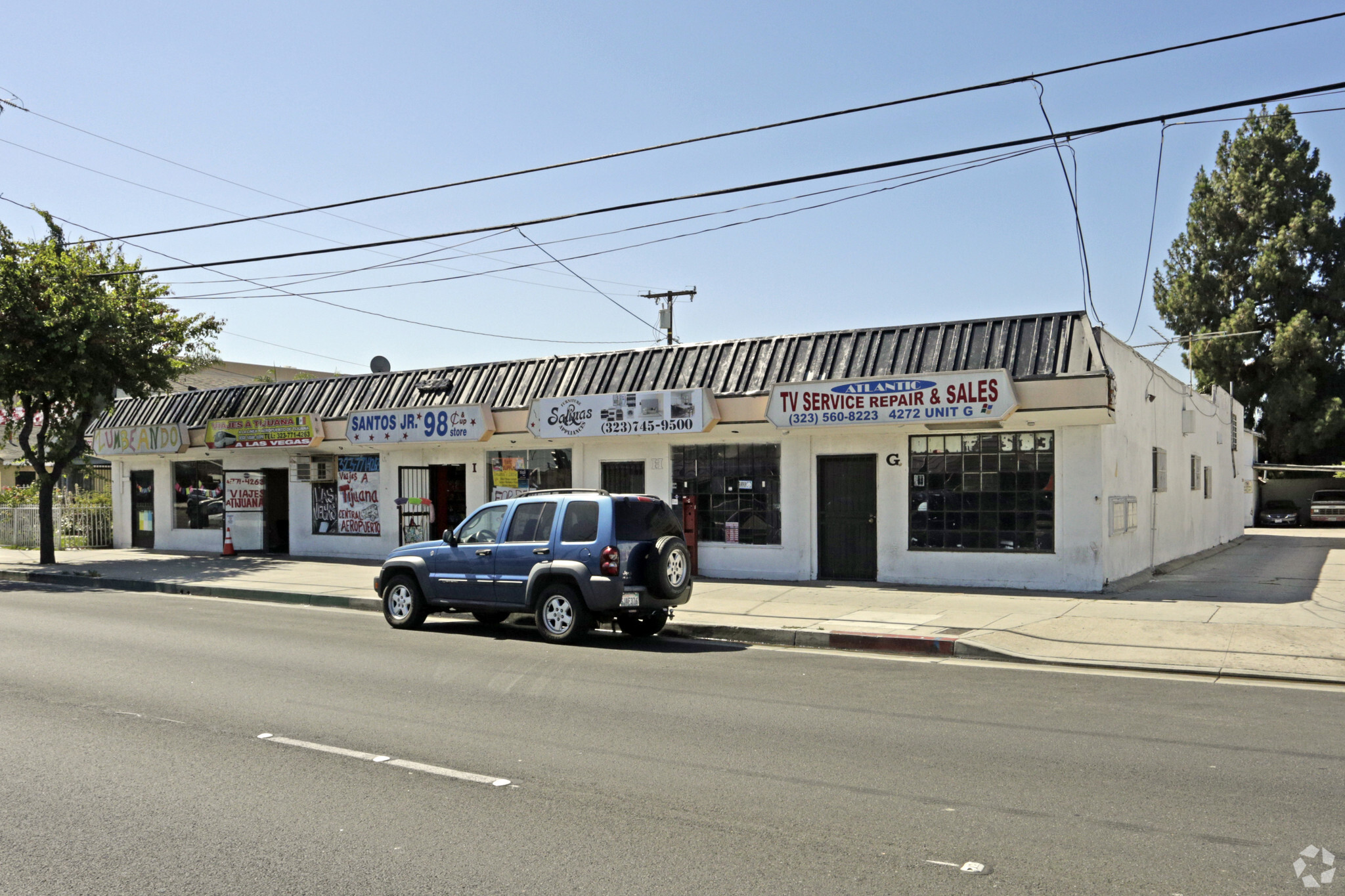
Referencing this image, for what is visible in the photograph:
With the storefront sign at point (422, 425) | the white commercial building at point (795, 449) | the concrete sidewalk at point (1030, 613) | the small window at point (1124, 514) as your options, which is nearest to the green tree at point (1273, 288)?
the white commercial building at point (795, 449)

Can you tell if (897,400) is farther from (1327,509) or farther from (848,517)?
(1327,509)

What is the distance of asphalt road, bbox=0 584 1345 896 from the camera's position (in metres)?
Result: 4.78

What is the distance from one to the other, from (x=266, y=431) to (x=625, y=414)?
9.64m

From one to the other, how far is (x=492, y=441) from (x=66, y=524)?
15.8 m

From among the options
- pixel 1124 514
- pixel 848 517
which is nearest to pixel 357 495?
pixel 848 517

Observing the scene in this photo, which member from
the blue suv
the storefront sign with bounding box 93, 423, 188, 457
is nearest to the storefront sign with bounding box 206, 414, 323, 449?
the storefront sign with bounding box 93, 423, 188, 457

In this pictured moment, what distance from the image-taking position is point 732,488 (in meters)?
18.8

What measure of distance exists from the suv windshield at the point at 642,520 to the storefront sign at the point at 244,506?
16486 millimetres

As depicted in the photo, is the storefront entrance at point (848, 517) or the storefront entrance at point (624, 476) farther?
the storefront entrance at point (624, 476)

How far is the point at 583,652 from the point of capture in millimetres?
11484

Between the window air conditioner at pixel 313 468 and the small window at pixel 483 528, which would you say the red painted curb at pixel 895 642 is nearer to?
the small window at pixel 483 528

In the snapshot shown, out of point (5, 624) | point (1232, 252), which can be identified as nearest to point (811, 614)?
point (5, 624)

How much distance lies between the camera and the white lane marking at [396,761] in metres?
6.29

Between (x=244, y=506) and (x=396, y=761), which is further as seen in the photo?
(x=244, y=506)
